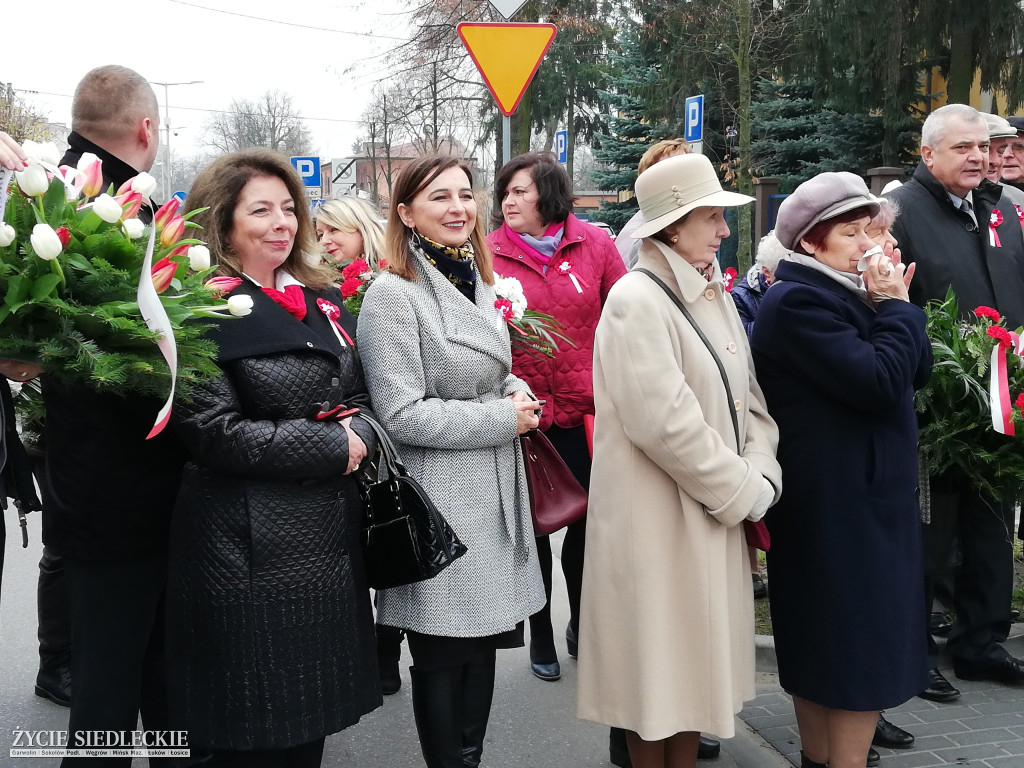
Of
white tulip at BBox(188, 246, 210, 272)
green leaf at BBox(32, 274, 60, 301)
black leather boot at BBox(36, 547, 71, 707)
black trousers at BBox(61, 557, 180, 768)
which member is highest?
white tulip at BBox(188, 246, 210, 272)

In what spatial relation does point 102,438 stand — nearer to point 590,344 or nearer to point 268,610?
point 268,610

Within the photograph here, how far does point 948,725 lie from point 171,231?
3.47 meters

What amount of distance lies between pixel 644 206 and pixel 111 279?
66.1 inches

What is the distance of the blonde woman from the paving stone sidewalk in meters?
2.84

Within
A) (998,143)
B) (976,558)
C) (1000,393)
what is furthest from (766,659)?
(998,143)

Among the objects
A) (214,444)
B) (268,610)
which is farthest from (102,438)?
(268,610)

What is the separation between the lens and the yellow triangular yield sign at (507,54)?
636cm

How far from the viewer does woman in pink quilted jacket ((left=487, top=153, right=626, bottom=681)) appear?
469 cm

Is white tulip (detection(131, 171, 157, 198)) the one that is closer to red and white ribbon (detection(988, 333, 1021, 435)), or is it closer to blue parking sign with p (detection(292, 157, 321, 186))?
red and white ribbon (detection(988, 333, 1021, 435))

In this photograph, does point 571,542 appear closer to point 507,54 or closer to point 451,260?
point 451,260

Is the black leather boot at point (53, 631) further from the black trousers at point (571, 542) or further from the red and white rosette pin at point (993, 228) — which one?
the red and white rosette pin at point (993, 228)

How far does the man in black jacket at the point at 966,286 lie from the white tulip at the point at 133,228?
342 centimetres

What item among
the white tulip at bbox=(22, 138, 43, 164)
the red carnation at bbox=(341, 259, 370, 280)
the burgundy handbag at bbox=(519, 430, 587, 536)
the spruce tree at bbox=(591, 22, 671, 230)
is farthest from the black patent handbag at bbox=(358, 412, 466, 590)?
the spruce tree at bbox=(591, 22, 671, 230)

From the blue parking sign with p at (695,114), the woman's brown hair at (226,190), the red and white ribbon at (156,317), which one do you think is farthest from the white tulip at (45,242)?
the blue parking sign with p at (695,114)
